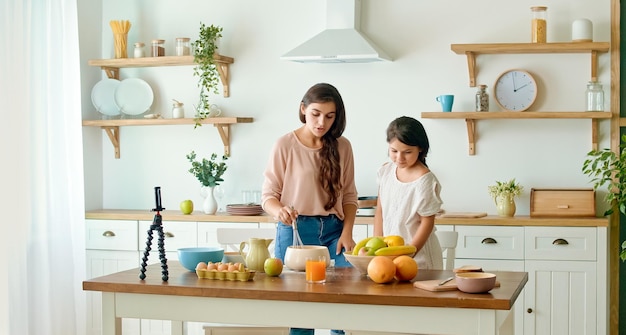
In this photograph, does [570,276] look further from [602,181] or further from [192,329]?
[192,329]

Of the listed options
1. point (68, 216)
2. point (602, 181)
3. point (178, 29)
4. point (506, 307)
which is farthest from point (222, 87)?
point (506, 307)

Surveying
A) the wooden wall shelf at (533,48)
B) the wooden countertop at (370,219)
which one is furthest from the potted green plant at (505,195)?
the wooden wall shelf at (533,48)

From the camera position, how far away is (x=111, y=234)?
17.5 ft

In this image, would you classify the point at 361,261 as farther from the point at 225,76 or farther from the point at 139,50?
the point at 139,50

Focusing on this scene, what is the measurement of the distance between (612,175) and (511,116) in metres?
0.64

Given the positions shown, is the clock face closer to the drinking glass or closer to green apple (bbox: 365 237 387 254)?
the drinking glass

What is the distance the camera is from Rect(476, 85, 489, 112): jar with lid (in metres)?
5.00

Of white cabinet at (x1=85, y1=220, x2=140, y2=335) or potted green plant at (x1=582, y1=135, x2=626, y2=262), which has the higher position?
potted green plant at (x1=582, y1=135, x2=626, y2=262)

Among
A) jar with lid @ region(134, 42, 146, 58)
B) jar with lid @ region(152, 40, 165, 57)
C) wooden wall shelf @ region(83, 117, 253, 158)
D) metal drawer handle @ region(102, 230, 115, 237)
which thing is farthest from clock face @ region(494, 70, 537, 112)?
metal drawer handle @ region(102, 230, 115, 237)

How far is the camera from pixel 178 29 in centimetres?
566

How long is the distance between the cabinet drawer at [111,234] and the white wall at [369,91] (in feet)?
1.33

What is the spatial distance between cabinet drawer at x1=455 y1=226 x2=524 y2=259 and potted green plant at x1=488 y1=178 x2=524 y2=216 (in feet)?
0.71

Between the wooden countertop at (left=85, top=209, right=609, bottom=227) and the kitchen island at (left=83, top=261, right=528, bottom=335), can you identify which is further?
the wooden countertop at (left=85, top=209, right=609, bottom=227)

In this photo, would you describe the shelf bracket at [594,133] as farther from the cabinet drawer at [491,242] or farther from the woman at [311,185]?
the woman at [311,185]
